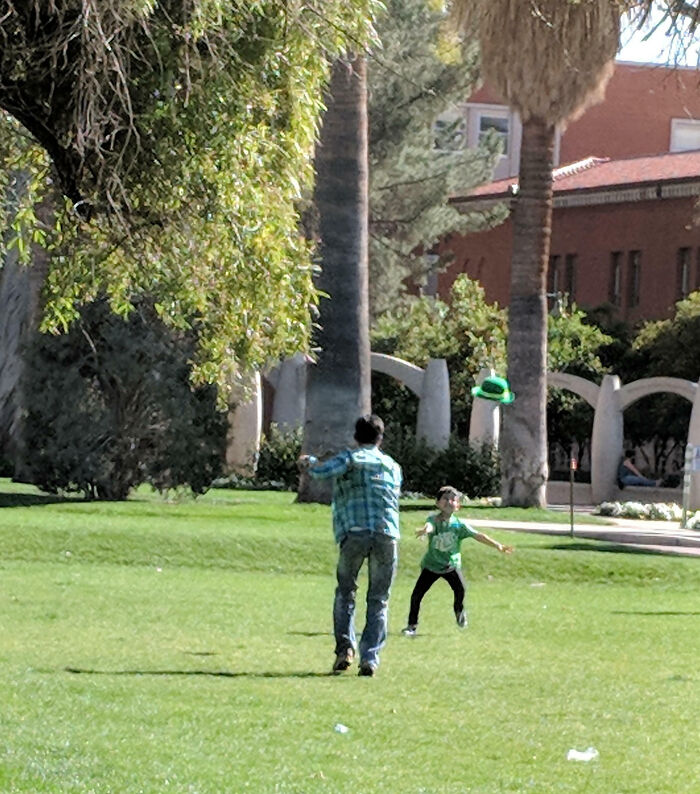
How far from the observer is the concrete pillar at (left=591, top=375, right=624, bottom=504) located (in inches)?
1734

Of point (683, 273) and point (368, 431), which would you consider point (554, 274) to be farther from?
point (368, 431)

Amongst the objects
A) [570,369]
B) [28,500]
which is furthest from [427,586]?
[570,369]

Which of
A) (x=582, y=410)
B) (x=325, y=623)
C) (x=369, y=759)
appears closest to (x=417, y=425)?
(x=582, y=410)

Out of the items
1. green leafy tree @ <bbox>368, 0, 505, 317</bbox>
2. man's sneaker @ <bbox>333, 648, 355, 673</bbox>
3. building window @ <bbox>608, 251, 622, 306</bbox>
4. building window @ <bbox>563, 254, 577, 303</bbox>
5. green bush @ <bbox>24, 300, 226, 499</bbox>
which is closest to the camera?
man's sneaker @ <bbox>333, 648, 355, 673</bbox>

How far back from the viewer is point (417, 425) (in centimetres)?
4244

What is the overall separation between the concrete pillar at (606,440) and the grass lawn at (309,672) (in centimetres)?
1772

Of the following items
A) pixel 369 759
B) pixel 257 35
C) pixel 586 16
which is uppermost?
pixel 586 16

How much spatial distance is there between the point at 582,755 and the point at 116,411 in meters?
21.7

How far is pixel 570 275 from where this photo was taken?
5953 centimetres

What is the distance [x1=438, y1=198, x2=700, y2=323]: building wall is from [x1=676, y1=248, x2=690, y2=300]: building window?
7 centimetres

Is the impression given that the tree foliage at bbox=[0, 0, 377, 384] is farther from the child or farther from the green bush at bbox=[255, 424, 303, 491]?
the green bush at bbox=[255, 424, 303, 491]

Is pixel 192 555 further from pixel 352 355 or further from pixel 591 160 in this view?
pixel 591 160

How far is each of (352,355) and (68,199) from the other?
17985 millimetres

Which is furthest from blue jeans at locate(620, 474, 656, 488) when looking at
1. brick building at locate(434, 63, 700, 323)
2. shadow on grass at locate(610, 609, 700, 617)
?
shadow on grass at locate(610, 609, 700, 617)
